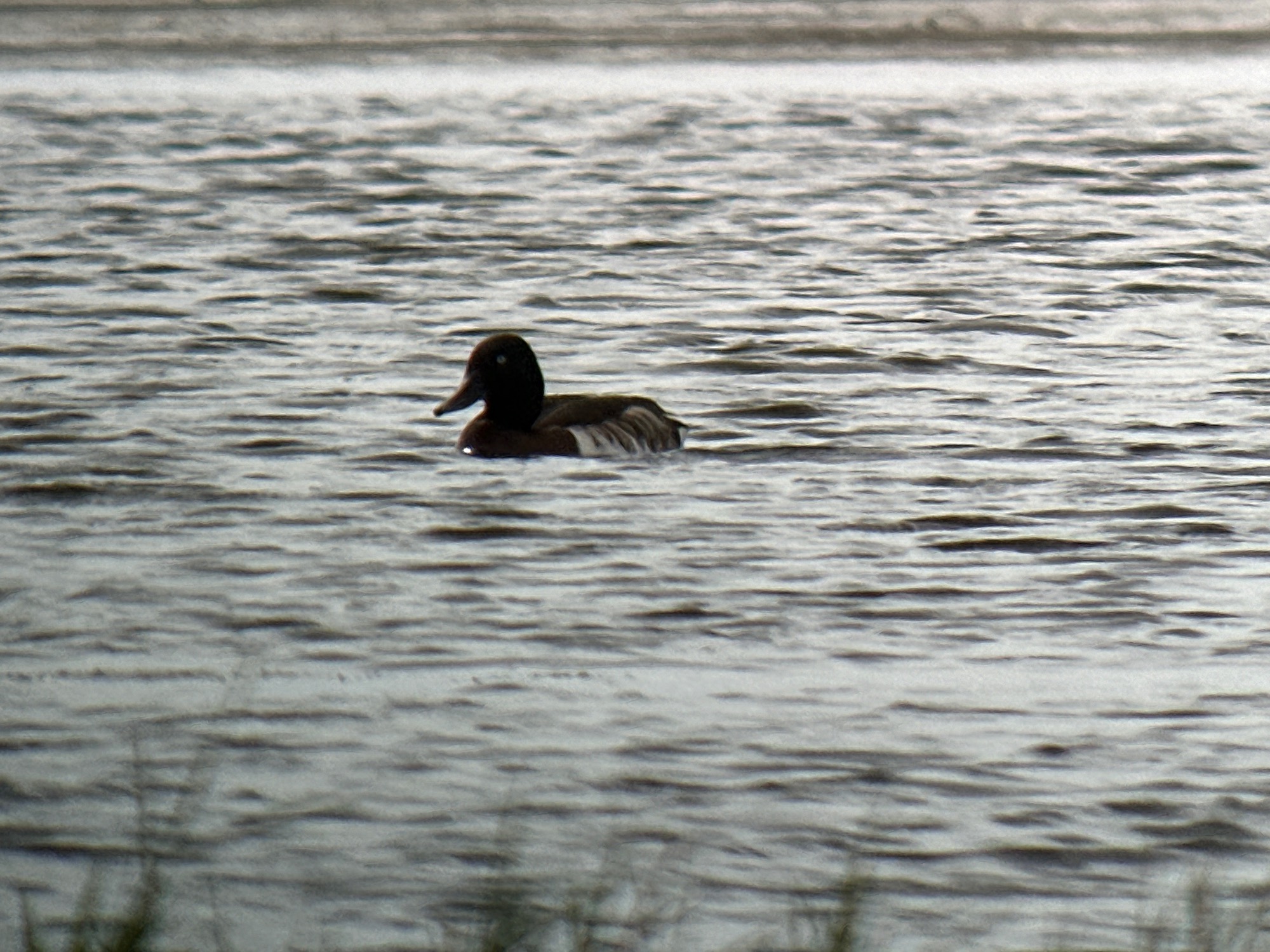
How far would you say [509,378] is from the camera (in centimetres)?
1102

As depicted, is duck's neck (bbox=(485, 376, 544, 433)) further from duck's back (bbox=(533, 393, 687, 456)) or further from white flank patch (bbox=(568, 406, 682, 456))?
white flank patch (bbox=(568, 406, 682, 456))

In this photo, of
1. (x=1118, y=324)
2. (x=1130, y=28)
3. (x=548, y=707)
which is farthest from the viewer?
(x=1130, y=28)

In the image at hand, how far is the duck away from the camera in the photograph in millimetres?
10742

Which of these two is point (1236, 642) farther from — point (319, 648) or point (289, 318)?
point (289, 318)

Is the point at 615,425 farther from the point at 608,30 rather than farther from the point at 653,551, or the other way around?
the point at 608,30

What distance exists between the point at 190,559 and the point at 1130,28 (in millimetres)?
22909

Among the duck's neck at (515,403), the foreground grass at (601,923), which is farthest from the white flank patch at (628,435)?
the foreground grass at (601,923)

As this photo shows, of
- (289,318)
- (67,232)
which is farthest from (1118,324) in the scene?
(67,232)

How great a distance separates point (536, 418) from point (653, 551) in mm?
2022

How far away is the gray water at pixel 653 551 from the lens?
246 inches

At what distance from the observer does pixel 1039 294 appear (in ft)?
50.2

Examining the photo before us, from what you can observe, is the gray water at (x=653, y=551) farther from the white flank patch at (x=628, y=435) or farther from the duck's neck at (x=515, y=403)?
the duck's neck at (x=515, y=403)

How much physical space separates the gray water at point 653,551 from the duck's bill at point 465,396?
0.66 feet

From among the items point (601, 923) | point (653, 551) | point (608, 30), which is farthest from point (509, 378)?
point (608, 30)
